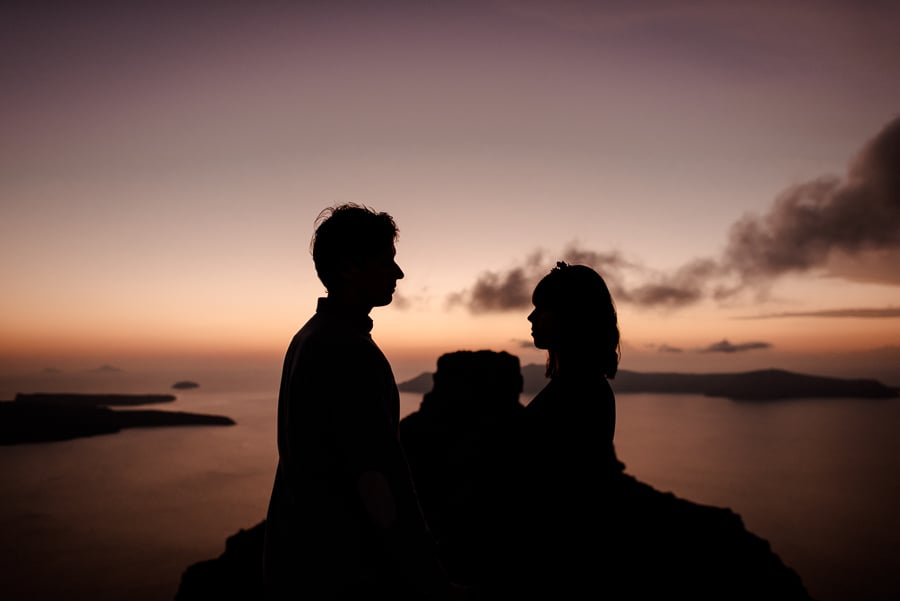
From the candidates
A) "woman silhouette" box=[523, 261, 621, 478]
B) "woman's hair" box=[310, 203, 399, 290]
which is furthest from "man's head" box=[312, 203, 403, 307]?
"woman silhouette" box=[523, 261, 621, 478]

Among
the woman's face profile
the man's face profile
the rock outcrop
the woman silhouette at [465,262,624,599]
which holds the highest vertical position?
the man's face profile

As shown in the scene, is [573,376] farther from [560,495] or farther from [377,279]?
[377,279]

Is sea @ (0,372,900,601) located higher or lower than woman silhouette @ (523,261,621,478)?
lower

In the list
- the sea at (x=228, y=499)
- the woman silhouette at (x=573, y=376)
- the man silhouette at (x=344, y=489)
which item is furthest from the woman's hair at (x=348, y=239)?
the sea at (x=228, y=499)

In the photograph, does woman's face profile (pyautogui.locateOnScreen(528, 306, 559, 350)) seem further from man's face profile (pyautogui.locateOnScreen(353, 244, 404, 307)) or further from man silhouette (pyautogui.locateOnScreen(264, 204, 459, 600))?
man silhouette (pyautogui.locateOnScreen(264, 204, 459, 600))

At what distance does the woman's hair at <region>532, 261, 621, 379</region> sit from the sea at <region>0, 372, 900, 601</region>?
8181 cm

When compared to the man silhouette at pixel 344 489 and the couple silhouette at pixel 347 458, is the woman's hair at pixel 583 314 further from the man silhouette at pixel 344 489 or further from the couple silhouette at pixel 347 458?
the man silhouette at pixel 344 489

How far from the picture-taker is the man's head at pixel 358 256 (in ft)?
7.37

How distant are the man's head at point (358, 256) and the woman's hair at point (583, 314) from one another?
3.66ft

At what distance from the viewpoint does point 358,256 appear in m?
2.26

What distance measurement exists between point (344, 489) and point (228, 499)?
4515 inches

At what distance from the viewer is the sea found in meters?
71.6

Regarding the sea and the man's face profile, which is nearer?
the man's face profile

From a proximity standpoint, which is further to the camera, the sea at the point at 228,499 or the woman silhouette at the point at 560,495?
the sea at the point at 228,499
